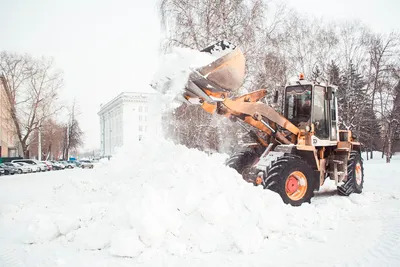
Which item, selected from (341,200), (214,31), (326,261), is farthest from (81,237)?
(214,31)

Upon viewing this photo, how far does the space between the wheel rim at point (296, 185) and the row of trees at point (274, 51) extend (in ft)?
11.7

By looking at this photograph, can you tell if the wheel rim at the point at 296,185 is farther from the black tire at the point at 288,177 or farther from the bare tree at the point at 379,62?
the bare tree at the point at 379,62

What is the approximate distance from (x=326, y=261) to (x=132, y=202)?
2.66m

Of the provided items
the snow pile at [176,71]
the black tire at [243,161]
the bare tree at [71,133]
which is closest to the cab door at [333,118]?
the black tire at [243,161]

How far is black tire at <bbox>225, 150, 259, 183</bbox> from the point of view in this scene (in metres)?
8.41

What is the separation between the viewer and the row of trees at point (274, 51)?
16.0m

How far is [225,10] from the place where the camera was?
52.3ft

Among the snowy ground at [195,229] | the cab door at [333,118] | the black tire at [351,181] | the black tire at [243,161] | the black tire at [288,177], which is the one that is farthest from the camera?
the black tire at [243,161]

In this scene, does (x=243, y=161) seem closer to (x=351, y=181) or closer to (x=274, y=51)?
(x=351, y=181)

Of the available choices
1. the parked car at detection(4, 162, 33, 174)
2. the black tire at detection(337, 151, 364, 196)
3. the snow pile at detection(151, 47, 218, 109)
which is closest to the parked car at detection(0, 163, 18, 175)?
the parked car at detection(4, 162, 33, 174)

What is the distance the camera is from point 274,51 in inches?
734

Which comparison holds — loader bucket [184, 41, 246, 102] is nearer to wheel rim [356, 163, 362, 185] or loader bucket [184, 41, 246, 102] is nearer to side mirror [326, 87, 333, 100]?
side mirror [326, 87, 333, 100]

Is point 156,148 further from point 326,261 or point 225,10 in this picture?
point 225,10

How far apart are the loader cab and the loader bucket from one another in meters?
Result: 2.35
